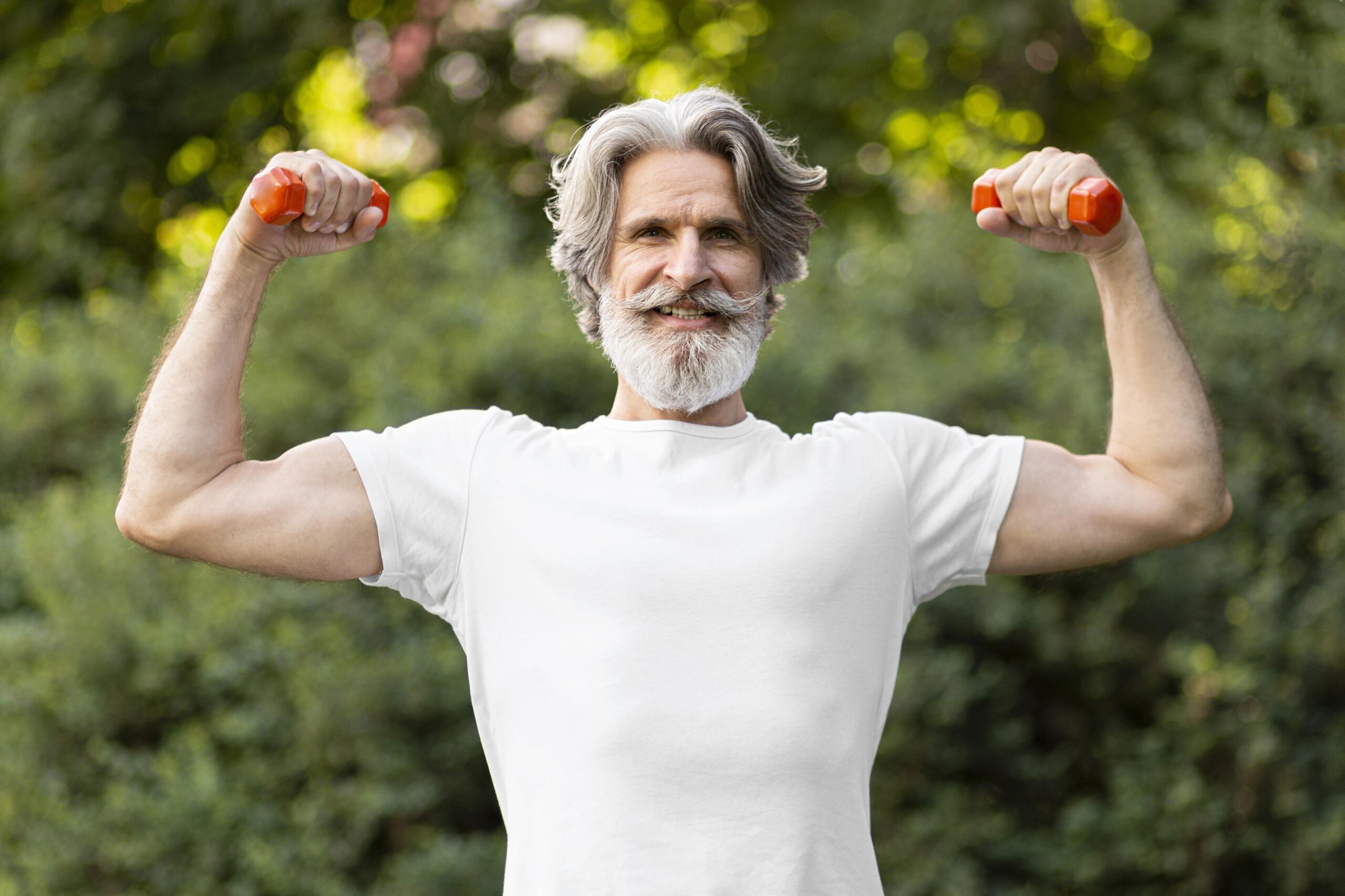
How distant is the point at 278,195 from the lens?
6.44ft

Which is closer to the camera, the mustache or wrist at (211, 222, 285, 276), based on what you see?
wrist at (211, 222, 285, 276)

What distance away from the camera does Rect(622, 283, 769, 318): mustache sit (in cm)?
220

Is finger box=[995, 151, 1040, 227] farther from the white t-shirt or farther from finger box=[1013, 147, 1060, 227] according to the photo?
the white t-shirt

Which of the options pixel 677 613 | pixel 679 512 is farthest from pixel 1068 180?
pixel 677 613

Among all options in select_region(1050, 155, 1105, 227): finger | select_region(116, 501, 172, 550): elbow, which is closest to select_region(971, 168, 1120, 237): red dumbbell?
select_region(1050, 155, 1105, 227): finger

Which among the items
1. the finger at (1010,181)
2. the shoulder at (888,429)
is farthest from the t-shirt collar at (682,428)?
the finger at (1010,181)

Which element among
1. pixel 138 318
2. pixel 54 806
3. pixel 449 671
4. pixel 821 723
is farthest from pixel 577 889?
pixel 138 318

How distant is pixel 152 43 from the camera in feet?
25.2

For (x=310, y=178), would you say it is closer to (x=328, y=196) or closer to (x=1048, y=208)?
(x=328, y=196)

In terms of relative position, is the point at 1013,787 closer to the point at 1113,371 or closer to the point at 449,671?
the point at 449,671

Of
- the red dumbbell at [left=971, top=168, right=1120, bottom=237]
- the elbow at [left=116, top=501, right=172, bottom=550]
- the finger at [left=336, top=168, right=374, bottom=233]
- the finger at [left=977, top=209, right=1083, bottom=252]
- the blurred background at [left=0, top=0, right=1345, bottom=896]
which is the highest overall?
the finger at [left=336, top=168, right=374, bottom=233]

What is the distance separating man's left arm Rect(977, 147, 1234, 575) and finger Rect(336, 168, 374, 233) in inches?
39.2

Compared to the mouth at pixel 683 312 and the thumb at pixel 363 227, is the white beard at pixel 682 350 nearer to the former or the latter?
the mouth at pixel 683 312

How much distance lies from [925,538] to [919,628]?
106 inches
